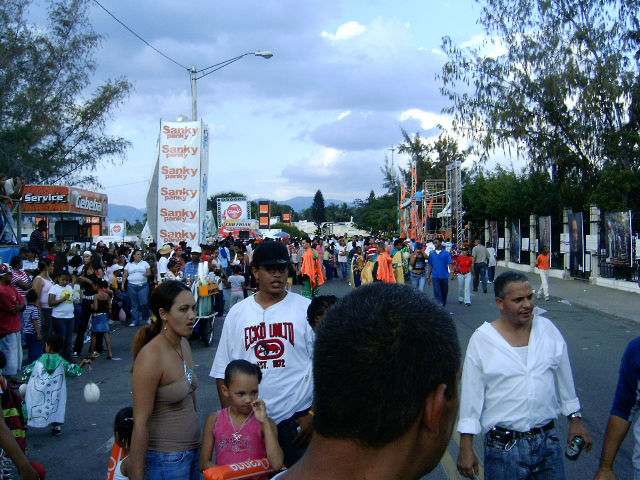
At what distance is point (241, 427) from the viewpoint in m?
3.48

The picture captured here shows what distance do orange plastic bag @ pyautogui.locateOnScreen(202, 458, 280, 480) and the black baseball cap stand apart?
1177mm

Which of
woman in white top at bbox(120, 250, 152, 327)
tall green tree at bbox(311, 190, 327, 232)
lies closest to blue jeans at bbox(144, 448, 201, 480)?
woman in white top at bbox(120, 250, 152, 327)

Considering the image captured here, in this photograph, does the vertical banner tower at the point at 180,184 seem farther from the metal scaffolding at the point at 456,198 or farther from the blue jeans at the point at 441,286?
the metal scaffolding at the point at 456,198

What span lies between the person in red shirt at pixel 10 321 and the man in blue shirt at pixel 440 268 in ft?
31.0

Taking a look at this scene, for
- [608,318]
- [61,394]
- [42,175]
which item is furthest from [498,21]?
[61,394]

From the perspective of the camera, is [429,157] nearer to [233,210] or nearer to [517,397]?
[233,210]

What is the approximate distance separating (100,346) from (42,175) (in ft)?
70.1

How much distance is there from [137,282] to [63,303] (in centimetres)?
437

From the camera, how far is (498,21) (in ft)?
96.8

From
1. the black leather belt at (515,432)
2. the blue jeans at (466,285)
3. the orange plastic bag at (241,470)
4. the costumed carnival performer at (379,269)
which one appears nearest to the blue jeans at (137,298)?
the costumed carnival performer at (379,269)

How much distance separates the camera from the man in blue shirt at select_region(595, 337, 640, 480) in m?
3.19

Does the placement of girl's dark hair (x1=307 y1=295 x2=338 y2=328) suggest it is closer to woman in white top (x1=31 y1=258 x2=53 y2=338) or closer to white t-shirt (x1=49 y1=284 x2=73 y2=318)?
white t-shirt (x1=49 y1=284 x2=73 y2=318)

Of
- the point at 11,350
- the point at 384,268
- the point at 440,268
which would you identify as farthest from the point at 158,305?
the point at 440,268

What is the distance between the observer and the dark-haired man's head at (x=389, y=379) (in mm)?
1383
